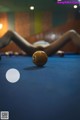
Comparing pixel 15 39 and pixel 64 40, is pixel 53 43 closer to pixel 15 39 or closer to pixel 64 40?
pixel 64 40

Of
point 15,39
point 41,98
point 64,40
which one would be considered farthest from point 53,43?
point 41,98

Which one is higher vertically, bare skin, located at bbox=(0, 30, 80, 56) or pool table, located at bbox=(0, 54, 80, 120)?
bare skin, located at bbox=(0, 30, 80, 56)

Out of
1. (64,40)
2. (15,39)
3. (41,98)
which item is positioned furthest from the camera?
(15,39)

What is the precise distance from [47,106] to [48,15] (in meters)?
6.17

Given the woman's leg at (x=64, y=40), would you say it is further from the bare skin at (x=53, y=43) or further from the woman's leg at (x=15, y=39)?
the woman's leg at (x=15, y=39)

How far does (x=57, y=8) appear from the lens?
702cm

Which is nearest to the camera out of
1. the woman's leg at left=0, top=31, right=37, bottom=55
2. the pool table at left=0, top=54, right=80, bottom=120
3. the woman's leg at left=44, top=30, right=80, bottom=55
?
the pool table at left=0, top=54, right=80, bottom=120

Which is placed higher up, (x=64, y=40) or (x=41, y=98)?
(x=64, y=40)

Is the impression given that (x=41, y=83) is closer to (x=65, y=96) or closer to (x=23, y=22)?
(x=65, y=96)

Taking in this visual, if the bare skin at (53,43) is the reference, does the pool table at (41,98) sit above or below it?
below

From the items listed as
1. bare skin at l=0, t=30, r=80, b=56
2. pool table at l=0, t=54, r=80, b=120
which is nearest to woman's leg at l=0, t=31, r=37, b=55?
bare skin at l=0, t=30, r=80, b=56

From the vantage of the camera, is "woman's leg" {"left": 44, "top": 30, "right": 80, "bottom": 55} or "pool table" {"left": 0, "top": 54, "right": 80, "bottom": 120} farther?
"woman's leg" {"left": 44, "top": 30, "right": 80, "bottom": 55}

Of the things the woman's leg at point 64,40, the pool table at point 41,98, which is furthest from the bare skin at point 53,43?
the pool table at point 41,98

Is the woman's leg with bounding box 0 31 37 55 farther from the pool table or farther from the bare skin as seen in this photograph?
the pool table
